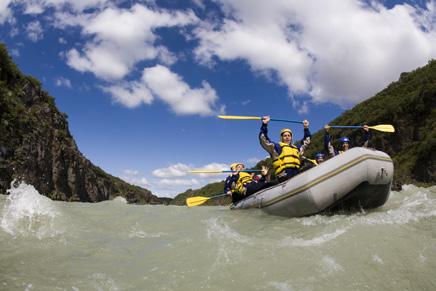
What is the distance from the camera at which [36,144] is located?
32094mm

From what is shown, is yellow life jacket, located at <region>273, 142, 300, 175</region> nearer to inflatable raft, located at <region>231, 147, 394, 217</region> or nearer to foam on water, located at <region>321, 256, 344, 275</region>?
inflatable raft, located at <region>231, 147, 394, 217</region>

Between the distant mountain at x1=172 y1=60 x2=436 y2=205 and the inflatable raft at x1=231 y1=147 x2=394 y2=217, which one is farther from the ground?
the distant mountain at x1=172 y1=60 x2=436 y2=205

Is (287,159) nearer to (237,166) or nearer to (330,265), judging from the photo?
(237,166)

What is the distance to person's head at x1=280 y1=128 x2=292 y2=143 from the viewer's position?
32.9 ft

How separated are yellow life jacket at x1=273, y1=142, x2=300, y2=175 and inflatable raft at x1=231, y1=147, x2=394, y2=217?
4.20 ft

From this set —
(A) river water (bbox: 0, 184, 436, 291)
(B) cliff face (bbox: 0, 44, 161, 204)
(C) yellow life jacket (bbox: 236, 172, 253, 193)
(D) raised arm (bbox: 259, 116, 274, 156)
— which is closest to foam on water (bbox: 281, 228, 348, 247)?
(A) river water (bbox: 0, 184, 436, 291)

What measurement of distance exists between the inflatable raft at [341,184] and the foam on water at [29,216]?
4.58 metres

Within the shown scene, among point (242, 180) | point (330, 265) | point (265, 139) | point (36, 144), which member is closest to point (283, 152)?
point (265, 139)

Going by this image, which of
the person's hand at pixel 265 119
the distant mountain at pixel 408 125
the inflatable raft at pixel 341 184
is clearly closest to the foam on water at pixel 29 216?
the inflatable raft at pixel 341 184

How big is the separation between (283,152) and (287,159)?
8.4 inches

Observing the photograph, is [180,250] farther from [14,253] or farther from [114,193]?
[114,193]

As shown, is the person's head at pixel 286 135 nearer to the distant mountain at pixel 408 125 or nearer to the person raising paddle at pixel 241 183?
the person raising paddle at pixel 241 183

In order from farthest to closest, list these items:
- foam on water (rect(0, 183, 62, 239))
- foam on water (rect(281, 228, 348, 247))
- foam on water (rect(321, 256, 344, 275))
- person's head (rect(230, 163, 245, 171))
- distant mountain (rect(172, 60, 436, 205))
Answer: distant mountain (rect(172, 60, 436, 205))
person's head (rect(230, 163, 245, 171))
foam on water (rect(0, 183, 62, 239))
foam on water (rect(281, 228, 348, 247))
foam on water (rect(321, 256, 344, 275))

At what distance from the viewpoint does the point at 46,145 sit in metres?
35.2
